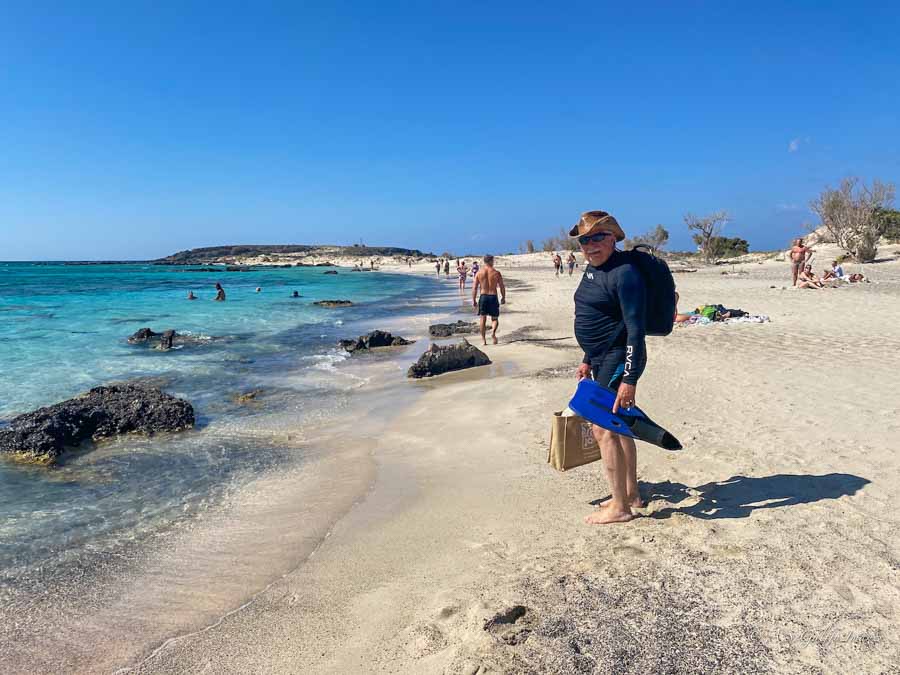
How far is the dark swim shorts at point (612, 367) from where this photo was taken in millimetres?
3248

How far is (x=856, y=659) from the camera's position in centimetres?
218

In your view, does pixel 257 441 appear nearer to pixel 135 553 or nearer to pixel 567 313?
pixel 135 553

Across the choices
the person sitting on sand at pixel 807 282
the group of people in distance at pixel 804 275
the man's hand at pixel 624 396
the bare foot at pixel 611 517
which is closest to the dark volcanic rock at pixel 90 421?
the bare foot at pixel 611 517

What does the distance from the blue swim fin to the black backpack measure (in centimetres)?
47

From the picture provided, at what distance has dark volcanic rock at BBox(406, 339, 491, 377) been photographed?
895 cm

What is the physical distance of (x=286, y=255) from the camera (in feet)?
445

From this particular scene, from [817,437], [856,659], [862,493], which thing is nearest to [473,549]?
[856,659]

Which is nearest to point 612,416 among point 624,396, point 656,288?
point 624,396

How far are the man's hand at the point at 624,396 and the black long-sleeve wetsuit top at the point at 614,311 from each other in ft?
0.11

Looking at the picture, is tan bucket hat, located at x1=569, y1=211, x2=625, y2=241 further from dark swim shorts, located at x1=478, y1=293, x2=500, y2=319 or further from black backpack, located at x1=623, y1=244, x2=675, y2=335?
dark swim shorts, located at x1=478, y1=293, x2=500, y2=319

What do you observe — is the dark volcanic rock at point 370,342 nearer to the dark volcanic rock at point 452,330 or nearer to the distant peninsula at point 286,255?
the dark volcanic rock at point 452,330

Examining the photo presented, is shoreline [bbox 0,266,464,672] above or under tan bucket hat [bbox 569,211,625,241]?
under

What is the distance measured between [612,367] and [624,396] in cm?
21

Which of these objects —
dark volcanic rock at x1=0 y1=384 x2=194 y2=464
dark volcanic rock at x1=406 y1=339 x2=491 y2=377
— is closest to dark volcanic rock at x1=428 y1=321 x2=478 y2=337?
→ dark volcanic rock at x1=406 y1=339 x2=491 y2=377
